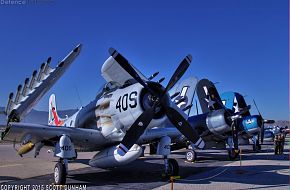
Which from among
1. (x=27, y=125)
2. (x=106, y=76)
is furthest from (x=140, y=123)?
(x=27, y=125)

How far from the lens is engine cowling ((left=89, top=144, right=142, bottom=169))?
10258mm

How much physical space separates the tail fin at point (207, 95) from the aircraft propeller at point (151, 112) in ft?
28.4

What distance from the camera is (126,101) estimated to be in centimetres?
973

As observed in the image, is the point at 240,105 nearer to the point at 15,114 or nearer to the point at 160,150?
the point at 160,150

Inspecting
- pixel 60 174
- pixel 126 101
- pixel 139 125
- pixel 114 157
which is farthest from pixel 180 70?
pixel 60 174

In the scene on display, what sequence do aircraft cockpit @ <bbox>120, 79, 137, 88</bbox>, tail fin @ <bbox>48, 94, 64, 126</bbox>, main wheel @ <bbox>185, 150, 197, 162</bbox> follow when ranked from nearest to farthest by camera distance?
aircraft cockpit @ <bbox>120, 79, 137, 88</bbox> → main wheel @ <bbox>185, 150, 197, 162</bbox> → tail fin @ <bbox>48, 94, 64, 126</bbox>

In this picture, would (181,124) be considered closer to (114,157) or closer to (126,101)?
(126,101)

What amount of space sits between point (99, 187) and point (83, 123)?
10.9ft

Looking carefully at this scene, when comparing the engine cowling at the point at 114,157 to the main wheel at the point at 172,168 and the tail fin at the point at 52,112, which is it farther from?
the tail fin at the point at 52,112

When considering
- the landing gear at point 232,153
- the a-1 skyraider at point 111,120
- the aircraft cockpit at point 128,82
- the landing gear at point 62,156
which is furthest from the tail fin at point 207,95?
the landing gear at point 62,156

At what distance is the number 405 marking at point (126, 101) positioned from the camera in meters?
9.52

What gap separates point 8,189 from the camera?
8562mm

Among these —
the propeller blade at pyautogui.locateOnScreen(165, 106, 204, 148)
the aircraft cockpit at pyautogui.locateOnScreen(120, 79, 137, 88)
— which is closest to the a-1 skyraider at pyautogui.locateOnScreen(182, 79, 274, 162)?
the propeller blade at pyautogui.locateOnScreen(165, 106, 204, 148)

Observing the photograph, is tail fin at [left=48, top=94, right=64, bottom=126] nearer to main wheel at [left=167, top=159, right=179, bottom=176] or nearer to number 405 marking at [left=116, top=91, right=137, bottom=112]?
number 405 marking at [left=116, top=91, right=137, bottom=112]
